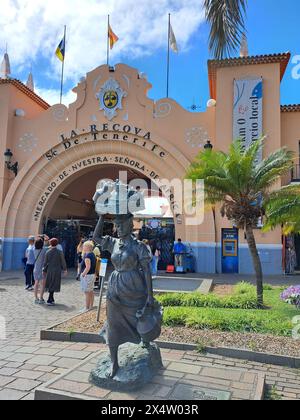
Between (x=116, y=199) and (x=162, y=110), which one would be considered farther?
(x=162, y=110)

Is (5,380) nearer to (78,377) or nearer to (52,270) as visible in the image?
(78,377)

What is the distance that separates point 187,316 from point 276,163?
5.19 metres

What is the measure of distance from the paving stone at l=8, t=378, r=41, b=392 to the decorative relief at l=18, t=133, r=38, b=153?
15.9m

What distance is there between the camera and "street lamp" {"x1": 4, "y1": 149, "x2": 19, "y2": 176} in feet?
60.3

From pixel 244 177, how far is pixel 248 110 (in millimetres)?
7509

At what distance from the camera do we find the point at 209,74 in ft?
59.9

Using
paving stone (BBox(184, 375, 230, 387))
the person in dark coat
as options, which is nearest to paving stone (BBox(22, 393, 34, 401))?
paving stone (BBox(184, 375, 230, 387))

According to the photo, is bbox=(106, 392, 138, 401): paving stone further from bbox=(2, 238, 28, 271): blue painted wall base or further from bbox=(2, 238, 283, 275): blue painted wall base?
bbox=(2, 238, 28, 271): blue painted wall base

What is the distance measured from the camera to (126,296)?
427 centimetres

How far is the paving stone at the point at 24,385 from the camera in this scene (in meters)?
4.46

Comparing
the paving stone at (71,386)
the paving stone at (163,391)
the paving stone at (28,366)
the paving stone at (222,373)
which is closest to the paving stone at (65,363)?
the paving stone at (28,366)

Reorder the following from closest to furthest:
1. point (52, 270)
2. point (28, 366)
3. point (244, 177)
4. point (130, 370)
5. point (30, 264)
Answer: point (130, 370)
point (28, 366)
point (52, 270)
point (244, 177)
point (30, 264)

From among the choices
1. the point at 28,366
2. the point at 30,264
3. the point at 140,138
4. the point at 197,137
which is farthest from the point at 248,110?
the point at 28,366
